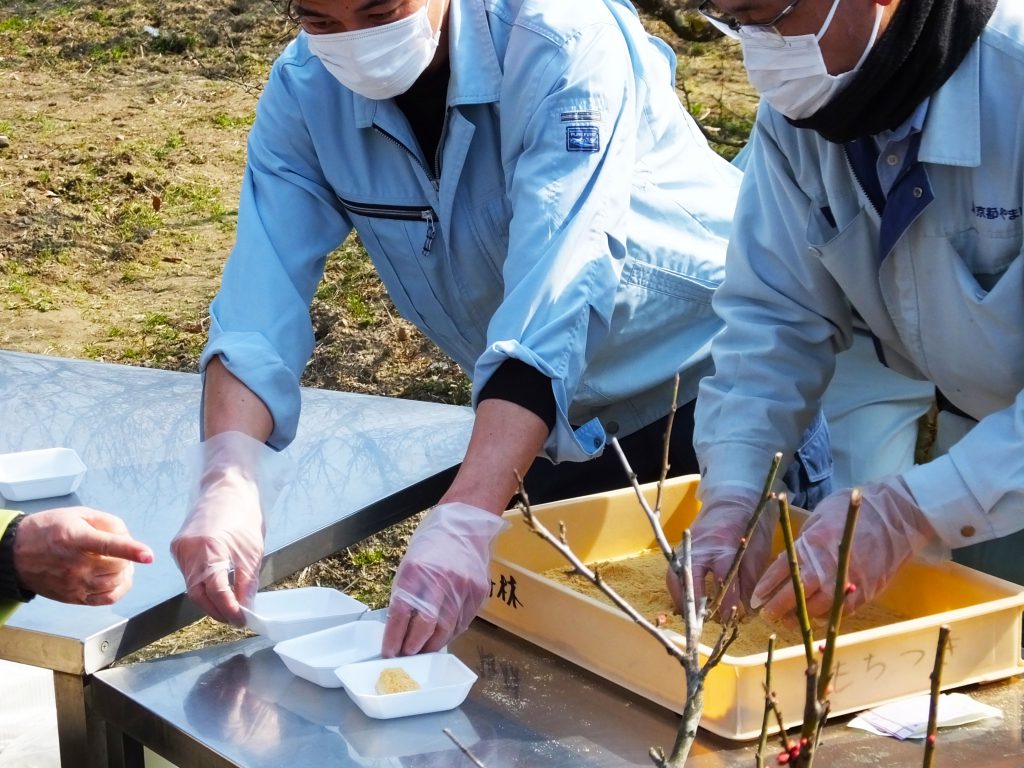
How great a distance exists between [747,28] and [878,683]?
81 cm

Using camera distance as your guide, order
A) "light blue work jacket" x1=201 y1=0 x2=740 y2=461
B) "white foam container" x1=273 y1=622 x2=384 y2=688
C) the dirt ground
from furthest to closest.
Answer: the dirt ground → "light blue work jacket" x1=201 y1=0 x2=740 y2=461 → "white foam container" x1=273 y1=622 x2=384 y2=688

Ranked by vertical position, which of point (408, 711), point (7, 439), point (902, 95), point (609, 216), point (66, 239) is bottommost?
point (66, 239)

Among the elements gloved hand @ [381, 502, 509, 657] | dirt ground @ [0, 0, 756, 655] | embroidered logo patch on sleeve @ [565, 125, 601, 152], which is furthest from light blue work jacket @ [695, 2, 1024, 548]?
dirt ground @ [0, 0, 756, 655]

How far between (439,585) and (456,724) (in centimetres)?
17

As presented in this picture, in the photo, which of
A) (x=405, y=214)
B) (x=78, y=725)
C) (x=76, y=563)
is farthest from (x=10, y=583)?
(x=405, y=214)

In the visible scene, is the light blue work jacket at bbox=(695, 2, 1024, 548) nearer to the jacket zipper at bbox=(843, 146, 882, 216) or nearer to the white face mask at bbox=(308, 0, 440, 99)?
the jacket zipper at bbox=(843, 146, 882, 216)

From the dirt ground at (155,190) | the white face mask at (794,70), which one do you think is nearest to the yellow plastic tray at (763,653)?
the white face mask at (794,70)

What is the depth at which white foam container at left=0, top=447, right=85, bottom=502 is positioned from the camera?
205 cm

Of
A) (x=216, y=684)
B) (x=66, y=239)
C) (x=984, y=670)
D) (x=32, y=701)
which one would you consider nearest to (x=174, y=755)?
(x=216, y=684)

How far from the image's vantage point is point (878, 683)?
1407mm

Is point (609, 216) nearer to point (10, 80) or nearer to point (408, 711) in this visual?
point (408, 711)

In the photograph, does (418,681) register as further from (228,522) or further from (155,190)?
(155,190)

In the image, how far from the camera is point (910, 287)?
1.69m

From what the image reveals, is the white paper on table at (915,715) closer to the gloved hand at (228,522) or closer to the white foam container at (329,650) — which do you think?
the white foam container at (329,650)
